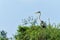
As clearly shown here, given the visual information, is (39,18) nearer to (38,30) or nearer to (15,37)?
(38,30)

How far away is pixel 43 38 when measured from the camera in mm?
26891

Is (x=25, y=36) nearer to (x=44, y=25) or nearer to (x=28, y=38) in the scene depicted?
(x=28, y=38)

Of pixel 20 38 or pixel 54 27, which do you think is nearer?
pixel 54 27

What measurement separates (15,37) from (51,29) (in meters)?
5.12

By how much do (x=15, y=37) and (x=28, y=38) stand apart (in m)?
2.82

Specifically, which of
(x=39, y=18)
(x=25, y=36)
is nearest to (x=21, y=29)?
(x=25, y=36)

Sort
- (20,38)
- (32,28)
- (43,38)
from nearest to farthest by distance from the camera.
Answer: (43,38) < (32,28) < (20,38)

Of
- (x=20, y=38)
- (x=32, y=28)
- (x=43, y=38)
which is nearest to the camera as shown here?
(x=43, y=38)

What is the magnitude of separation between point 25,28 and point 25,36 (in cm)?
226

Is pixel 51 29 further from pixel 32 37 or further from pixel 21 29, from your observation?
pixel 21 29

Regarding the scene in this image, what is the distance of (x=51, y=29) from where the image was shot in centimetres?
2759

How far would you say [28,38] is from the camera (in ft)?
96.0

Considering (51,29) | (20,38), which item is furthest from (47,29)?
(20,38)

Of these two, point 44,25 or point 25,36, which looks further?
point 25,36
